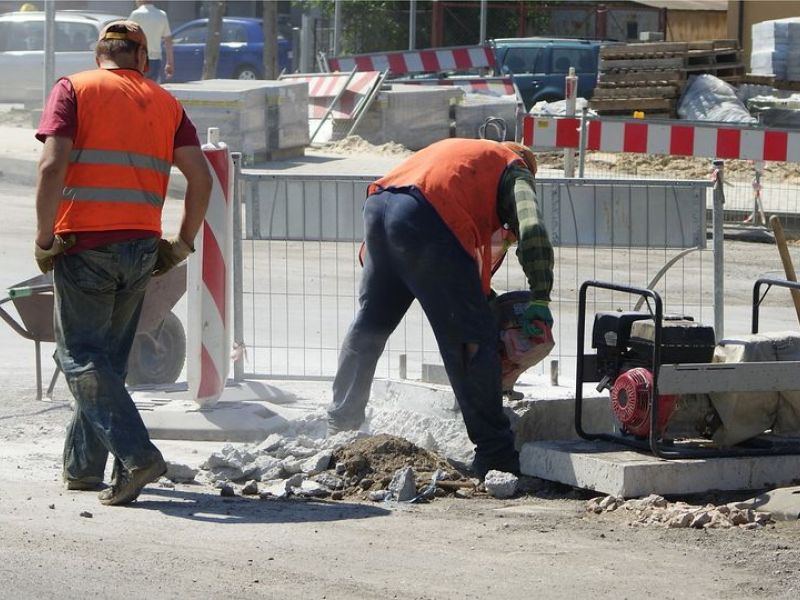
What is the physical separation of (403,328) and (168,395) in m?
2.87

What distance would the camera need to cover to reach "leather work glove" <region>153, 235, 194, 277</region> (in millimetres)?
6082

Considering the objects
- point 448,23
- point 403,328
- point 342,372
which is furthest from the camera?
point 448,23

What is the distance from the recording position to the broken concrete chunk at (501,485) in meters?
6.29

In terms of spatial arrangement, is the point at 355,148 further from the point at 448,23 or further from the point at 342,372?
the point at 448,23

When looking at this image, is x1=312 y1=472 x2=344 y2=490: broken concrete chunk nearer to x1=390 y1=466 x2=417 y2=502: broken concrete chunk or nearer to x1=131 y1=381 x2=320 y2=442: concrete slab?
x1=390 y1=466 x2=417 y2=502: broken concrete chunk

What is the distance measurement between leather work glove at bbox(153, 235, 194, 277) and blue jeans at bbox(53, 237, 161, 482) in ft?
0.36

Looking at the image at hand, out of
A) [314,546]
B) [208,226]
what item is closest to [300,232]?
[208,226]

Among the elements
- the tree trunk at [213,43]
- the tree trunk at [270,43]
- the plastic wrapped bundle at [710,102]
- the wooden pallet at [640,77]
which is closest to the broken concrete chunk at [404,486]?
the plastic wrapped bundle at [710,102]

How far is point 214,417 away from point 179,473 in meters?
1.11

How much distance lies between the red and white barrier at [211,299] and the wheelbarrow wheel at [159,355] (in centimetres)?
86

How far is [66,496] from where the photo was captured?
597cm

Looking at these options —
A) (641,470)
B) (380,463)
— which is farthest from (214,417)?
(641,470)

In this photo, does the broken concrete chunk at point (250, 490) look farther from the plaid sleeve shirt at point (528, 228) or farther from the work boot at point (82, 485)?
the plaid sleeve shirt at point (528, 228)

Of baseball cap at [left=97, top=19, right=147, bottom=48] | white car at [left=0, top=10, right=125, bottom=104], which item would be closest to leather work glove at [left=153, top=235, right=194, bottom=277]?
baseball cap at [left=97, top=19, right=147, bottom=48]
